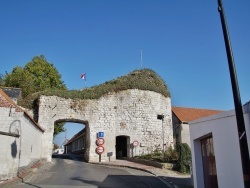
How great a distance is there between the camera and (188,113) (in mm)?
35219

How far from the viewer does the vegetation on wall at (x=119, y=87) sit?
24562 mm

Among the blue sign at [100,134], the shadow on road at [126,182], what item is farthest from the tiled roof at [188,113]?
the shadow on road at [126,182]

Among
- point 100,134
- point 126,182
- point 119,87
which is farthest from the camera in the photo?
point 119,87

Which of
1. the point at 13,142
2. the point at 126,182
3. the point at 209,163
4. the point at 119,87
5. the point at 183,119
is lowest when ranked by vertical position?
the point at 126,182

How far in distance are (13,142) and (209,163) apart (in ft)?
29.4

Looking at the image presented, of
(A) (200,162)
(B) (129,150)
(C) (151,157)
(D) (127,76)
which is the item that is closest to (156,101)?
(D) (127,76)

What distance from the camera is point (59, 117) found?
940 inches

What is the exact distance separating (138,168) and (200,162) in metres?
9.06

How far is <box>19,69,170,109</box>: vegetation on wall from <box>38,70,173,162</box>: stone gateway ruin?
14.6 inches

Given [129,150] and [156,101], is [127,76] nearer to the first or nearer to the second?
[156,101]

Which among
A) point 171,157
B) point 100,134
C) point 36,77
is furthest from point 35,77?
point 171,157

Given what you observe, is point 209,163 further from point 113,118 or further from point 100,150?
point 113,118

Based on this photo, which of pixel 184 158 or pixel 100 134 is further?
pixel 100 134

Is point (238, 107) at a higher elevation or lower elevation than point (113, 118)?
lower
